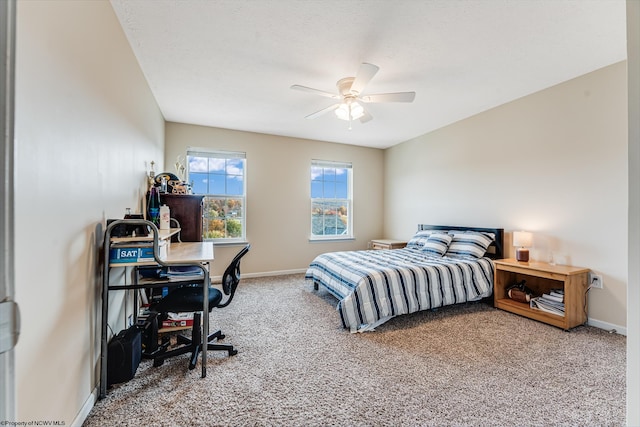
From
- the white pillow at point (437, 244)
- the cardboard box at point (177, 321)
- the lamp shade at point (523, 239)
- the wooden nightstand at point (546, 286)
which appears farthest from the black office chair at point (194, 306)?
the lamp shade at point (523, 239)

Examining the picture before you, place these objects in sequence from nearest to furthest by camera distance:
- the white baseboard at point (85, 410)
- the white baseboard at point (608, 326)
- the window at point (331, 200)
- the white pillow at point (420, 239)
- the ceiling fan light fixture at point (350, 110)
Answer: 1. the white baseboard at point (85, 410)
2. the white baseboard at point (608, 326)
3. the ceiling fan light fixture at point (350, 110)
4. the white pillow at point (420, 239)
5. the window at point (331, 200)

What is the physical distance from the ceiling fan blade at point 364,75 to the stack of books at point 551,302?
2.84 metres

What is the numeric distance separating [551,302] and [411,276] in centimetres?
142

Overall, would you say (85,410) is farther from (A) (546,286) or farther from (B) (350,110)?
(A) (546,286)

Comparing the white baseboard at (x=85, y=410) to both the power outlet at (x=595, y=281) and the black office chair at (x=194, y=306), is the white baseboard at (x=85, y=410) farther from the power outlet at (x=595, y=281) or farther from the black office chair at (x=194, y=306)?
the power outlet at (x=595, y=281)

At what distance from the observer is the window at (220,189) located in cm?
447

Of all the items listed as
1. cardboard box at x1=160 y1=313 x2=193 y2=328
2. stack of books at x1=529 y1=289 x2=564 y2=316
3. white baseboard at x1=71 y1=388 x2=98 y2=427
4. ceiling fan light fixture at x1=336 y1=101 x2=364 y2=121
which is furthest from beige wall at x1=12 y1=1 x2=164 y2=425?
stack of books at x1=529 y1=289 x2=564 y2=316

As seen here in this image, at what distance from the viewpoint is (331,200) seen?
5.44 meters

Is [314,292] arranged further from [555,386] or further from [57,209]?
[57,209]

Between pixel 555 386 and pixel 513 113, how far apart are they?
307cm

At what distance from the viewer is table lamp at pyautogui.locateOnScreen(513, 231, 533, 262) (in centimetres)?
311

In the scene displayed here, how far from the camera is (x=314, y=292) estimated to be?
389cm

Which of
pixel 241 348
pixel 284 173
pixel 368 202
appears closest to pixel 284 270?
pixel 284 173

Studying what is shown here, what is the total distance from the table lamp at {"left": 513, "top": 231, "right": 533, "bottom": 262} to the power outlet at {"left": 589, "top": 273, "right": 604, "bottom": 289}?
0.54m
